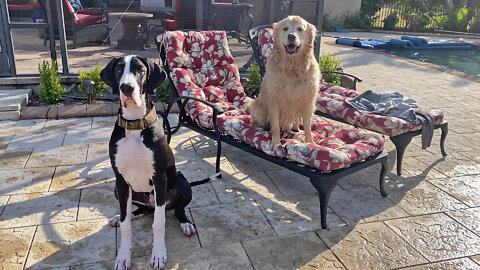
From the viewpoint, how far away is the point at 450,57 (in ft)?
48.4

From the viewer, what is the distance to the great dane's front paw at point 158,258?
117 inches

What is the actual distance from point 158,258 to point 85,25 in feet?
26.6

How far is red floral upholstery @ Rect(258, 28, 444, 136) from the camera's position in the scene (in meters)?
4.57

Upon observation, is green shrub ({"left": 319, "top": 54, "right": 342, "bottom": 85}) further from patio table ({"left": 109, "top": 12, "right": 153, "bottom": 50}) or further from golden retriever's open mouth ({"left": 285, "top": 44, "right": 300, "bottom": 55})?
patio table ({"left": 109, "top": 12, "right": 153, "bottom": 50})

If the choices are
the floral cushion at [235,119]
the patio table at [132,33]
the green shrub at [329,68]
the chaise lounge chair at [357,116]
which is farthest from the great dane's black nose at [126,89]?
the patio table at [132,33]

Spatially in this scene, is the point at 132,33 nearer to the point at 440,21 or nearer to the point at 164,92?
the point at 164,92

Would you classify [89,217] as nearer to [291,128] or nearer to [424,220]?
[291,128]

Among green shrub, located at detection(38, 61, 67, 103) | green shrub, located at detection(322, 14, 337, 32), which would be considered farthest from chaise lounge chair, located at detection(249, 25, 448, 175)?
green shrub, located at detection(322, 14, 337, 32)

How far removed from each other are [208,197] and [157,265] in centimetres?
118

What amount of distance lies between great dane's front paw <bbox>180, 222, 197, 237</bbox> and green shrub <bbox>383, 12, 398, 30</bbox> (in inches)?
823

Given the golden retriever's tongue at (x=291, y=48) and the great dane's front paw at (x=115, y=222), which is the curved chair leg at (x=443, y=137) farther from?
the great dane's front paw at (x=115, y=222)

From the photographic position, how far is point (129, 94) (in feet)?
8.46

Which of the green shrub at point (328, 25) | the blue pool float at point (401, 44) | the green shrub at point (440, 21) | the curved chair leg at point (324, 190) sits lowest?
the curved chair leg at point (324, 190)

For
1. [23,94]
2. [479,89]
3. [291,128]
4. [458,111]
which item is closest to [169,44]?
[291,128]
